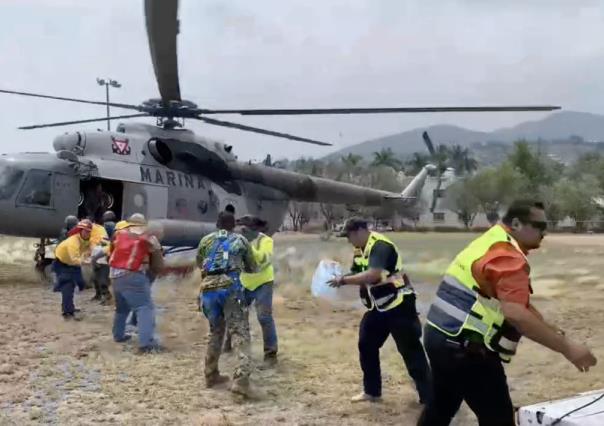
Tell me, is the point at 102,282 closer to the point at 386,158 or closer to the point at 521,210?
the point at 521,210

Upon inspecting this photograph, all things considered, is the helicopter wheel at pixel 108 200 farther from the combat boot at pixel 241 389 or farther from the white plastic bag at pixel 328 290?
the combat boot at pixel 241 389

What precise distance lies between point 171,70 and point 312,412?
7320 mm

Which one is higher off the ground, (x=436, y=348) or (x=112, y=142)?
(x=112, y=142)

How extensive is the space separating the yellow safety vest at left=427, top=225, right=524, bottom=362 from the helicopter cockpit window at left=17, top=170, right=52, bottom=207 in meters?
11.0

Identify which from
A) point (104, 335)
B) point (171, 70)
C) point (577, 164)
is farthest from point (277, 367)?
point (577, 164)

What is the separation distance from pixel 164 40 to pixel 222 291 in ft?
16.2

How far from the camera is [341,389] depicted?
20.5 ft

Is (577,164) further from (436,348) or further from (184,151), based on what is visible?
(436,348)

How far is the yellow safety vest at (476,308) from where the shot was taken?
11.6 ft

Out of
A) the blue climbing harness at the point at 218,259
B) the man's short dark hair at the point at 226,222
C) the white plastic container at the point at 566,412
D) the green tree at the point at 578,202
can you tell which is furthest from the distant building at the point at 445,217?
the white plastic container at the point at 566,412

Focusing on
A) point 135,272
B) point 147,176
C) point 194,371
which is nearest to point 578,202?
point 147,176

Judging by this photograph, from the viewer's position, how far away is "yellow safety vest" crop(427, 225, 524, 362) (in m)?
3.55

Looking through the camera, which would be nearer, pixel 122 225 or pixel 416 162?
pixel 122 225

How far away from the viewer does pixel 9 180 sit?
13.3m
